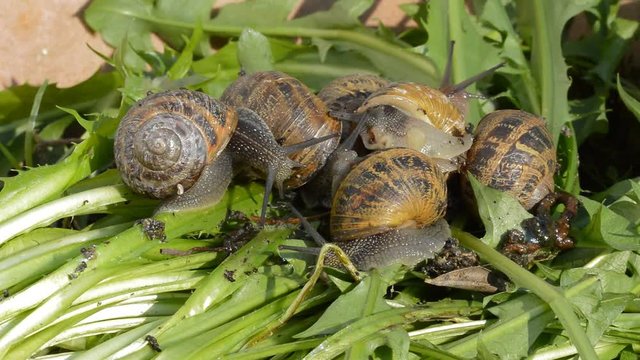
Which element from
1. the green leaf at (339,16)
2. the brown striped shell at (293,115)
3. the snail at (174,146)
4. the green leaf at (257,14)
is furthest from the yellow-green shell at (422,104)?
the green leaf at (257,14)

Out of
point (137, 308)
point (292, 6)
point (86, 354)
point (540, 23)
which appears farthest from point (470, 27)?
point (86, 354)

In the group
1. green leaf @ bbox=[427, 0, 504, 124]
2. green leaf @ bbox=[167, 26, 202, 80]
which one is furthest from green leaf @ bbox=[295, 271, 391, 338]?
green leaf @ bbox=[167, 26, 202, 80]

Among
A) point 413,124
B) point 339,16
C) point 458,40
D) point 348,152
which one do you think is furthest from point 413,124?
point 339,16

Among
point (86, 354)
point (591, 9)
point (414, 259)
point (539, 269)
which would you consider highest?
point (591, 9)

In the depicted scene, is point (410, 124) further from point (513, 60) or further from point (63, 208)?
point (63, 208)

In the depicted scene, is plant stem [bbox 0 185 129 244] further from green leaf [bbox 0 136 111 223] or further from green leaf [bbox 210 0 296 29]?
green leaf [bbox 210 0 296 29]

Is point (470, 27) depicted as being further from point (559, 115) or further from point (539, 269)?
point (539, 269)
